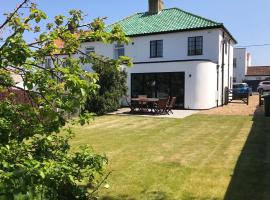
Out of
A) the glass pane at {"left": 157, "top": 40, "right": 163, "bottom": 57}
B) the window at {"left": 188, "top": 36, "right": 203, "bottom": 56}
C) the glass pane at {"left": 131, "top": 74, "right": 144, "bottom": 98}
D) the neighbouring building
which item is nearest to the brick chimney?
the glass pane at {"left": 157, "top": 40, "right": 163, "bottom": 57}

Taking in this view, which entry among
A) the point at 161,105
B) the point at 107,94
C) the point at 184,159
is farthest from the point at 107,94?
the point at 184,159

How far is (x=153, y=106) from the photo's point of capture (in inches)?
953

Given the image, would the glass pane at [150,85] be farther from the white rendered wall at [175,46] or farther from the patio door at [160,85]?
the white rendered wall at [175,46]

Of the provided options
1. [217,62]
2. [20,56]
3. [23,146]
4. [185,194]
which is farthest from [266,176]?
[217,62]

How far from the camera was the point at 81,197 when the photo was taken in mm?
5059

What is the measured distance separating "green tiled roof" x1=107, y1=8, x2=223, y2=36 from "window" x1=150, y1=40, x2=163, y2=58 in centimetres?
93

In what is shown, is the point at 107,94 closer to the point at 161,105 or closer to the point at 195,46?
the point at 161,105

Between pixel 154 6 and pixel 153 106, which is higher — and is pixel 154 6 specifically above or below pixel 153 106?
above

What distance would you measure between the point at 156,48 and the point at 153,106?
24.7 ft

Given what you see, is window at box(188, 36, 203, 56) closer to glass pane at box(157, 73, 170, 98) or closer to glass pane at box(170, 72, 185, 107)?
glass pane at box(170, 72, 185, 107)

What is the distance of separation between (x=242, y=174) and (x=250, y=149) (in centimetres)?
316

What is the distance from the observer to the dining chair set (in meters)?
22.1

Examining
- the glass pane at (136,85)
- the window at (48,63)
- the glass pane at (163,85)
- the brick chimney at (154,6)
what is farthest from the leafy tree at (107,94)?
the window at (48,63)

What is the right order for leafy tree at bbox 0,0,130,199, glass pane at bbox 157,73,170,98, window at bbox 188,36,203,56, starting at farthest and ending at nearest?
window at bbox 188,36,203,56, glass pane at bbox 157,73,170,98, leafy tree at bbox 0,0,130,199
